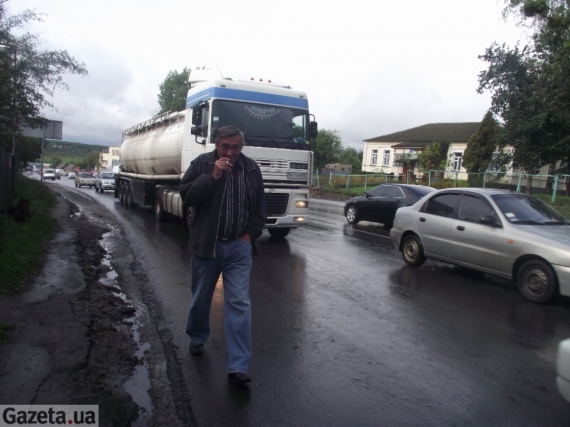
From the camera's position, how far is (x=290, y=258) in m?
9.63

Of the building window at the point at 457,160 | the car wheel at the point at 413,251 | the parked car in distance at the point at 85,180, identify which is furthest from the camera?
the parked car in distance at the point at 85,180

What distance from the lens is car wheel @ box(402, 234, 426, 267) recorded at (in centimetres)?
892

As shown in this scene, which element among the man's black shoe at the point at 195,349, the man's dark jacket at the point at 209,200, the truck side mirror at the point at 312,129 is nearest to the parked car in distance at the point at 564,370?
the man's dark jacket at the point at 209,200

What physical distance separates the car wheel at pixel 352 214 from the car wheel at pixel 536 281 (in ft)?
30.8

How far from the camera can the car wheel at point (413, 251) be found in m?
8.92

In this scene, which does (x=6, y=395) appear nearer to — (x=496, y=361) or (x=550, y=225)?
(x=496, y=361)

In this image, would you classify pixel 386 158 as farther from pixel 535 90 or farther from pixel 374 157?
pixel 535 90

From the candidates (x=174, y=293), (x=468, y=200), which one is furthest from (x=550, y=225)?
(x=174, y=293)

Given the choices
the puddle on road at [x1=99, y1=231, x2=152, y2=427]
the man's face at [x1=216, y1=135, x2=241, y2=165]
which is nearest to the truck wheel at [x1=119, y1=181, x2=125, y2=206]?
the puddle on road at [x1=99, y1=231, x2=152, y2=427]

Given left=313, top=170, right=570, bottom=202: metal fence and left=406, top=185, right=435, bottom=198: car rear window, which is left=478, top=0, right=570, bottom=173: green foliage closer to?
left=313, top=170, right=570, bottom=202: metal fence

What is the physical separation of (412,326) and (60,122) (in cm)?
1972

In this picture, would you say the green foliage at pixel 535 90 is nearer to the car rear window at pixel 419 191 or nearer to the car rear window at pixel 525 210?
the car rear window at pixel 419 191

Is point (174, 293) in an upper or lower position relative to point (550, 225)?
lower

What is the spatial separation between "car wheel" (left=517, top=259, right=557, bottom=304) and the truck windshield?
5.92m
